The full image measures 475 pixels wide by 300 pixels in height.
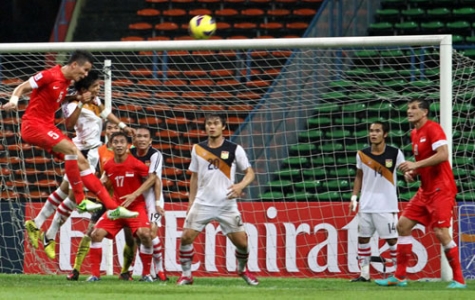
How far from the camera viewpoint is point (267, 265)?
1473 cm

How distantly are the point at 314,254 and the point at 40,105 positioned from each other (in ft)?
14.7

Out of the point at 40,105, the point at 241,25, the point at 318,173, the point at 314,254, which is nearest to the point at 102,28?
the point at 241,25

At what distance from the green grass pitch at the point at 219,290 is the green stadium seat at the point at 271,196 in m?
2.14

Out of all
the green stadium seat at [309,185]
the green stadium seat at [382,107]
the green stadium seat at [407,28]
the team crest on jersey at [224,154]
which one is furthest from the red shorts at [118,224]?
the green stadium seat at [407,28]

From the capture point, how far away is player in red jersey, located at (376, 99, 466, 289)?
11.9 metres

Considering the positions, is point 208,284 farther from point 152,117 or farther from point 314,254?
point 152,117

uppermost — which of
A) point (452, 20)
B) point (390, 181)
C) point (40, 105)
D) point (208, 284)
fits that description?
point (452, 20)

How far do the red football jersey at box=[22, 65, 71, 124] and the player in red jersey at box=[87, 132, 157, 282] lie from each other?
4.25 ft

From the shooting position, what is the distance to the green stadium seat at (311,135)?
1641 centimetres

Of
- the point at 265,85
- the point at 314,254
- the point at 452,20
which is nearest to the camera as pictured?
the point at 314,254

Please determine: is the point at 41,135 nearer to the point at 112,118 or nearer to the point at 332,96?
the point at 112,118

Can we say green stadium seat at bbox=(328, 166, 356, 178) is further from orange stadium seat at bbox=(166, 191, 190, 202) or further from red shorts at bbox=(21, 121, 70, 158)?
red shorts at bbox=(21, 121, 70, 158)

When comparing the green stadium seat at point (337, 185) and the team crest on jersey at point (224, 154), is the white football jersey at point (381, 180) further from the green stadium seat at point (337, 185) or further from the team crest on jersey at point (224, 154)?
the green stadium seat at point (337, 185)

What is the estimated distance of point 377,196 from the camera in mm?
13391
